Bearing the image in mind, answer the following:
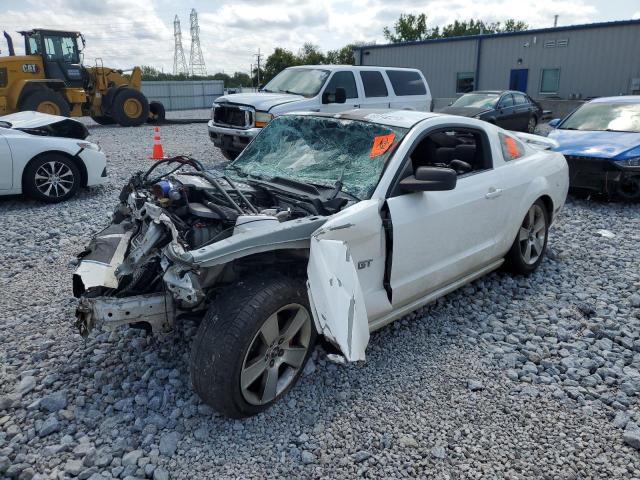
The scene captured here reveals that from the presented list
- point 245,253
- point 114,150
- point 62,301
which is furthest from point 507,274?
point 114,150

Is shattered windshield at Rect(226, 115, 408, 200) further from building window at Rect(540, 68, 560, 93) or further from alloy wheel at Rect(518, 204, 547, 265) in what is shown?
building window at Rect(540, 68, 560, 93)

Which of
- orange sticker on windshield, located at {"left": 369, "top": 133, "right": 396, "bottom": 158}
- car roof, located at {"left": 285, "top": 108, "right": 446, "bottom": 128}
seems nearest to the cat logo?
car roof, located at {"left": 285, "top": 108, "right": 446, "bottom": 128}

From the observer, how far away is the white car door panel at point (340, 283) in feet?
8.45

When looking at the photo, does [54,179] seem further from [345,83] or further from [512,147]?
[512,147]

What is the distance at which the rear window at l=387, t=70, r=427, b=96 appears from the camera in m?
11.2

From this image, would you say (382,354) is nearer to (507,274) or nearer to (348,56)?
(507,274)

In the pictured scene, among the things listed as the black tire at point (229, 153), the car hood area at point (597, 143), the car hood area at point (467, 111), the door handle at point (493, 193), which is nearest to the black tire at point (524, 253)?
the door handle at point (493, 193)

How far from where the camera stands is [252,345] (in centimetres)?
272

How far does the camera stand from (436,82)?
2720 cm

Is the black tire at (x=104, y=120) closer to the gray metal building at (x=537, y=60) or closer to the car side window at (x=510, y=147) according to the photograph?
the gray metal building at (x=537, y=60)

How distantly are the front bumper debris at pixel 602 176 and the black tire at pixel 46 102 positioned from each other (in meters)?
14.2

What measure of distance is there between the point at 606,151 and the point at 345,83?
5017 millimetres

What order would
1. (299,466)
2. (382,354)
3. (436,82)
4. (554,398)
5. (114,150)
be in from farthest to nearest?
(436,82), (114,150), (382,354), (554,398), (299,466)

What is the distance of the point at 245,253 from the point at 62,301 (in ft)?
7.68
